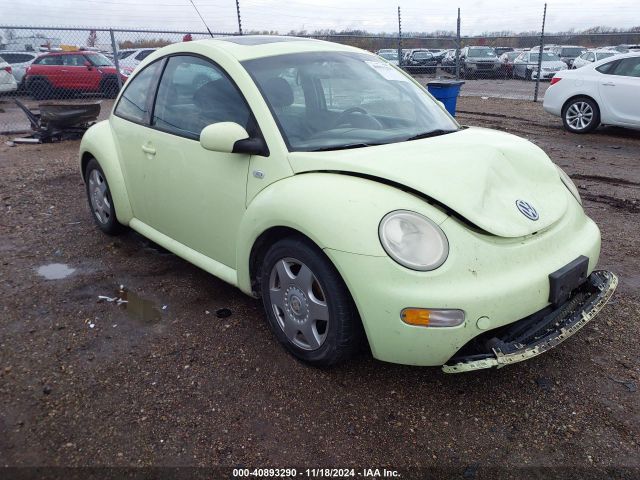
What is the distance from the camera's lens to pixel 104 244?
15.2ft

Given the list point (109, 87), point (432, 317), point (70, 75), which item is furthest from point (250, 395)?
point (70, 75)

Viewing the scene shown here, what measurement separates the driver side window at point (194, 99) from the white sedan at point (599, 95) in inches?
320

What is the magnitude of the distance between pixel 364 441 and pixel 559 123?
1039 cm

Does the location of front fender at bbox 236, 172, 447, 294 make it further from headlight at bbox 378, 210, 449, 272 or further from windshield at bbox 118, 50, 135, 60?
windshield at bbox 118, 50, 135, 60

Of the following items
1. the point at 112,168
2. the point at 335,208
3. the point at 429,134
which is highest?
the point at 429,134

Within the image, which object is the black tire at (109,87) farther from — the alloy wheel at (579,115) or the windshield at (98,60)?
the alloy wheel at (579,115)

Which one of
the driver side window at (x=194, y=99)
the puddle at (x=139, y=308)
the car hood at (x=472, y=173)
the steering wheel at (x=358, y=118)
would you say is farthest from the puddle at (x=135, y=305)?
the steering wheel at (x=358, y=118)

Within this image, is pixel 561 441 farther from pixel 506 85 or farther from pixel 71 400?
pixel 506 85

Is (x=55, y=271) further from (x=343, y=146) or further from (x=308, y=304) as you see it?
(x=343, y=146)

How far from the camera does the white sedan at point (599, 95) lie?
29.1 ft

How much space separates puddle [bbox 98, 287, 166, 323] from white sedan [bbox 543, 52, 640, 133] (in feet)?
28.3

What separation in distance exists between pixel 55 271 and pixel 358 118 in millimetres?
2650

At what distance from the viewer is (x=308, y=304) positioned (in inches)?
104

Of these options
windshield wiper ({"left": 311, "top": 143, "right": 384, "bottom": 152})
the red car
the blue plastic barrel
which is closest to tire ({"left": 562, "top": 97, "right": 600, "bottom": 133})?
the blue plastic barrel
